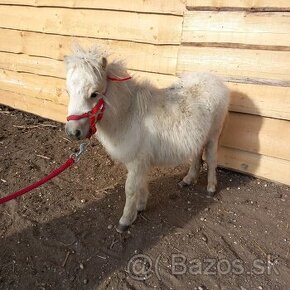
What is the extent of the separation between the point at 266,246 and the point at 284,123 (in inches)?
58.2

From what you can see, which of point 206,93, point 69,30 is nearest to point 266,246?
point 206,93

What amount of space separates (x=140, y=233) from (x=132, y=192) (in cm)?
46

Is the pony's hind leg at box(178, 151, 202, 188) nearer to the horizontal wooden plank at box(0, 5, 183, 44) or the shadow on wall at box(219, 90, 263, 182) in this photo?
the shadow on wall at box(219, 90, 263, 182)

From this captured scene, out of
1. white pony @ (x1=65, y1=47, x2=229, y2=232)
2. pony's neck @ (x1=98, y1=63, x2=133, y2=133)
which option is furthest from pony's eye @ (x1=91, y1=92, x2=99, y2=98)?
pony's neck @ (x1=98, y1=63, x2=133, y2=133)

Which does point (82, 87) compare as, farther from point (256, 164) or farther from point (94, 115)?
point (256, 164)

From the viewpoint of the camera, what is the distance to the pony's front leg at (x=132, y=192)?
3317mm

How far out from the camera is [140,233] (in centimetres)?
346

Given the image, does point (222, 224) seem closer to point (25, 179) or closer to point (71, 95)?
point (71, 95)

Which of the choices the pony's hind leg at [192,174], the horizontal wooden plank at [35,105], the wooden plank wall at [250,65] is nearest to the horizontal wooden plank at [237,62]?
the wooden plank wall at [250,65]

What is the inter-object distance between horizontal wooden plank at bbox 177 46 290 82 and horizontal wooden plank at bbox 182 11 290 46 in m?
0.11

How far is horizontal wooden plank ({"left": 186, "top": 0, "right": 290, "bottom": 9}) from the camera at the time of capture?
3599mm

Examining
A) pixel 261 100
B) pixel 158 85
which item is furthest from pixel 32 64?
pixel 261 100

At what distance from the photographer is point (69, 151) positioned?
504 cm

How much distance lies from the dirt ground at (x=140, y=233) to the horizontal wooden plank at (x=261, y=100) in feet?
3.16
